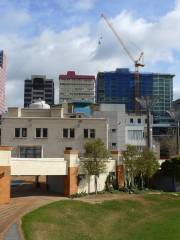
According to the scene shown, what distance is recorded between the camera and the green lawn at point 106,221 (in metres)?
36.1

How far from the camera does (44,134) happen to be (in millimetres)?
76125

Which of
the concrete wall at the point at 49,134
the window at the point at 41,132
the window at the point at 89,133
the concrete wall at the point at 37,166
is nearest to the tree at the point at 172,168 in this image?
the concrete wall at the point at 49,134

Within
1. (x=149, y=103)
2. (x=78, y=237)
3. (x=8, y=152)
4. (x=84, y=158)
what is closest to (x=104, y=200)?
(x=84, y=158)

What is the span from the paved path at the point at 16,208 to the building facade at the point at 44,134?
24.7 m

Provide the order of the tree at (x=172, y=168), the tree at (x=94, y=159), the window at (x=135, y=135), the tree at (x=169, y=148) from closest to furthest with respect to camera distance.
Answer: the tree at (x=94, y=159)
the tree at (x=172, y=168)
the window at (x=135, y=135)
the tree at (x=169, y=148)

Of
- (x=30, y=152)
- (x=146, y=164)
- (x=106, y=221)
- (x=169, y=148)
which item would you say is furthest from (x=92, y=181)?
(x=169, y=148)

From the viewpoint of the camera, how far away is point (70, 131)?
76.9m

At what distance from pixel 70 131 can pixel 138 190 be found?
21097 mm

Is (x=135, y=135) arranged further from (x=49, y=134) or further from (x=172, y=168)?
(x=172, y=168)

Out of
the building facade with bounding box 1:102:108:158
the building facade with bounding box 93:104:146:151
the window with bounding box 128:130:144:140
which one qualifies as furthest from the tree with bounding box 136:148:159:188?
the window with bounding box 128:130:144:140

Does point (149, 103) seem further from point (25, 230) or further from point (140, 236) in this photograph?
point (25, 230)

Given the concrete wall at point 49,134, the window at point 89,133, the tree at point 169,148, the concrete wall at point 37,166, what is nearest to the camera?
the concrete wall at point 37,166

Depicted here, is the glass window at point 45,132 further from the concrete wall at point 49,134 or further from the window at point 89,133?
the window at point 89,133

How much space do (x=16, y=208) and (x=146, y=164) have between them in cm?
2260
